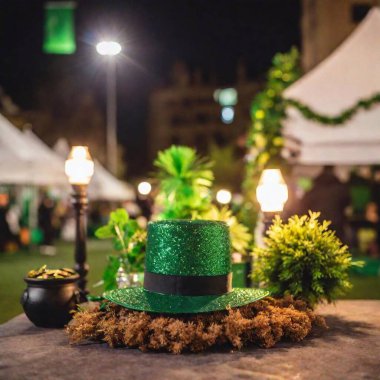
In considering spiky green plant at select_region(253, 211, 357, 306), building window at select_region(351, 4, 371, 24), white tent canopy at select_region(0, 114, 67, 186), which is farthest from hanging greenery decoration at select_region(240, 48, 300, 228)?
building window at select_region(351, 4, 371, 24)

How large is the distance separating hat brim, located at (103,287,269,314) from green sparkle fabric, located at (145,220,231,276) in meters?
0.25

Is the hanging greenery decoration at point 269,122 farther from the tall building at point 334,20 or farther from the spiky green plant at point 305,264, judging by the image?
the tall building at point 334,20

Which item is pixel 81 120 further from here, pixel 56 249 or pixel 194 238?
pixel 194 238

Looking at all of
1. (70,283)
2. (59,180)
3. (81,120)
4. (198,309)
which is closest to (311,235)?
(198,309)

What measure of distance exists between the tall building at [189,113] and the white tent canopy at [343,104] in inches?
3241

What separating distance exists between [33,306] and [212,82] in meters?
92.7

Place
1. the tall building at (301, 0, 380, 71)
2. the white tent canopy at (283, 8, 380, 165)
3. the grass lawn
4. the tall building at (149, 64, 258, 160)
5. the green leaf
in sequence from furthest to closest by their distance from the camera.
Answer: the tall building at (149, 64, 258, 160), the tall building at (301, 0, 380, 71), the white tent canopy at (283, 8, 380, 165), the grass lawn, the green leaf

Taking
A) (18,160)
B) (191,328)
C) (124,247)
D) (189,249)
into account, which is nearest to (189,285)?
(189,249)

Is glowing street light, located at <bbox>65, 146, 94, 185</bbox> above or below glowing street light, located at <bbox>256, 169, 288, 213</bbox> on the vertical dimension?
above

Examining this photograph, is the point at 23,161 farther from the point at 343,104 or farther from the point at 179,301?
the point at 179,301

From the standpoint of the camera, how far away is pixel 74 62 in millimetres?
44375

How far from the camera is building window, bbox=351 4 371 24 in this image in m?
25.6

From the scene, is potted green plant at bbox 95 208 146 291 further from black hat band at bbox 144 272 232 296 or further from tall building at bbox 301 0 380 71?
tall building at bbox 301 0 380 71

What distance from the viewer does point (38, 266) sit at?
15.3 metres
